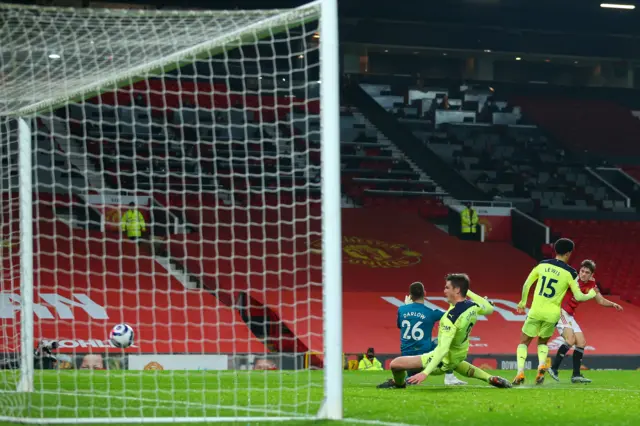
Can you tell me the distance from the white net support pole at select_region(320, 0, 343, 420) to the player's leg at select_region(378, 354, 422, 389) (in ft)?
9.58

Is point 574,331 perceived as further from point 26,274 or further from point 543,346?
point 26,274

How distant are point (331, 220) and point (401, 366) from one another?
3.34m

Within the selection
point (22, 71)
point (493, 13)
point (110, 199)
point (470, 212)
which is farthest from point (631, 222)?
point (22, 71)

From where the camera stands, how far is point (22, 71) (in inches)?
361

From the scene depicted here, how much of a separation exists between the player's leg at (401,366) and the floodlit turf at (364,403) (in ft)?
0.67

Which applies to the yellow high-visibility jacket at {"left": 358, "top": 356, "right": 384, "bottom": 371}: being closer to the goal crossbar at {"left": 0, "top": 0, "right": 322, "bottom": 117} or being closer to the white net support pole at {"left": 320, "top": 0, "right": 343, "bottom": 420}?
the goal crossbar at {"left": 0, "top": 0, "right": 322, "bottom": 117}

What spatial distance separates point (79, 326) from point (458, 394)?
11.3 meters

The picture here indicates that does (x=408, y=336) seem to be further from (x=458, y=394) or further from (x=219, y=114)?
(x=219, y=114)

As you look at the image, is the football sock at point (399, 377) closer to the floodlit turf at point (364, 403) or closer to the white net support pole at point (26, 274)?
the floodlit turf at point (364, 403)

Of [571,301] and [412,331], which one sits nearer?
[412,331]

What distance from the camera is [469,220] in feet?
88.0

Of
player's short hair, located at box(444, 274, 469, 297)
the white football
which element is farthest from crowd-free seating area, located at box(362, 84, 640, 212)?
player's short hair, located at box(444, 274, 469, 297)

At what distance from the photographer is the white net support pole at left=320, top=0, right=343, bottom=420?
654 centimetres

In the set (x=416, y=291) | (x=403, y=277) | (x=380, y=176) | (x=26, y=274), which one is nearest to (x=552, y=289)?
(x=416, y=291)
